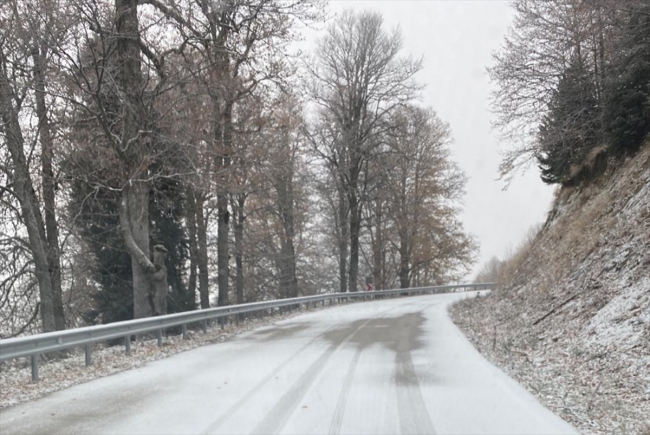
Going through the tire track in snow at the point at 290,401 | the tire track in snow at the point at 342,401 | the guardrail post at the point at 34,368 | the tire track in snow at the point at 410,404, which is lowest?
the tire track in snow at the point at 410,404

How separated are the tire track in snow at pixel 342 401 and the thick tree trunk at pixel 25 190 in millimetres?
10592

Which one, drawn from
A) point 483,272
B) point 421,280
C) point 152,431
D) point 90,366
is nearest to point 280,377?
point 152,431

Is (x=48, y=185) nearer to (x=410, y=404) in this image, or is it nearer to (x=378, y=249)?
(x=410, y=404)

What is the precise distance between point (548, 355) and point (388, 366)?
2.80 meters

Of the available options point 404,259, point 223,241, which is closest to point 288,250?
point 404,259

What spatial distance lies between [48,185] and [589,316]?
49.5 feet

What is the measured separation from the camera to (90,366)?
1044cm

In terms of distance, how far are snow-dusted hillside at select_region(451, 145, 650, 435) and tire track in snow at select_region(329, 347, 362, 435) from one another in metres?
2.48

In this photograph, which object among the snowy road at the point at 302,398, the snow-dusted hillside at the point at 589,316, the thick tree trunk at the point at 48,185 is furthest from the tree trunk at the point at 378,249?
the snowy road at the point at 302,398

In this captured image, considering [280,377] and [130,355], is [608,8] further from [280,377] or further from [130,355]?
[130,355]

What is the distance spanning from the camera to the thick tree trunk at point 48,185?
48.1 feet

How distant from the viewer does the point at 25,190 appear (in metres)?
16.1

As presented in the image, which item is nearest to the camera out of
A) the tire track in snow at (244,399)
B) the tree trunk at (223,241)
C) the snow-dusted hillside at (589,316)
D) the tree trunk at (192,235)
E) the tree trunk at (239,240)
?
the tire track in snow at (244,399)

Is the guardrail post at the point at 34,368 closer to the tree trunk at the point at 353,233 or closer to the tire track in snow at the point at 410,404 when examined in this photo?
the tire track in snow at the point at 410,404
